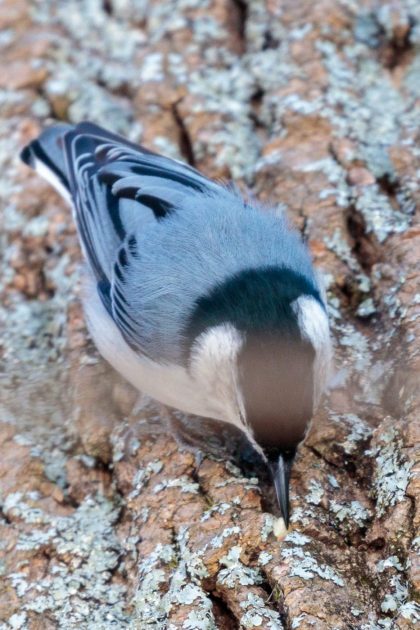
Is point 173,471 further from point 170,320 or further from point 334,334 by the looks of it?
point 334,334

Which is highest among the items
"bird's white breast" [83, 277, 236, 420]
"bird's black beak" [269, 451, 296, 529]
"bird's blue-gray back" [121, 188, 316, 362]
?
"bird's blue-gray back" [121, 188, 316, 362]

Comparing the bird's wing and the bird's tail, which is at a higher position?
the bird's tail

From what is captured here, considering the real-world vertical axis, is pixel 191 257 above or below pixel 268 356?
above

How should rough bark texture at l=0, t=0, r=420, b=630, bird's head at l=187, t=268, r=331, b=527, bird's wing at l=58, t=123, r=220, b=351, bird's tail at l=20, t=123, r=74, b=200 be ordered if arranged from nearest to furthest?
rough bark texture at l=0, t=0, r=420, b=630
bird's head at l=187, t=268, r=331, b=527
bird's wing at l=58, t=123, r=220, b=351
bird's tail at l=20, t=123, r=74, b=200

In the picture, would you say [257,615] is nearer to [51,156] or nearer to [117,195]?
[117,195]

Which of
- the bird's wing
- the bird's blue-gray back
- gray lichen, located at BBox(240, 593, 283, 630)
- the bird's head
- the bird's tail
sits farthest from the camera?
the bird's tail

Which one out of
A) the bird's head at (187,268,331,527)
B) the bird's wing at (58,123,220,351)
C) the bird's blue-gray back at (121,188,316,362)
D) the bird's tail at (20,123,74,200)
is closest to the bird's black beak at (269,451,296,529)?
the bird's head at (187,268,331,527)

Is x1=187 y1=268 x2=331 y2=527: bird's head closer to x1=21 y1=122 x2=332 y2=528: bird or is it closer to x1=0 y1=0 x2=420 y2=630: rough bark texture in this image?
x1=21 y1=122 x2=332 y2=528: bird

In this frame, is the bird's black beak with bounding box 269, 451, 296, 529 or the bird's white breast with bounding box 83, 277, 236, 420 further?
the bird's white breast with bounding box 83, 277, 236, 420

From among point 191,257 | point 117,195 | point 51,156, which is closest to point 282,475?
point 191,257
